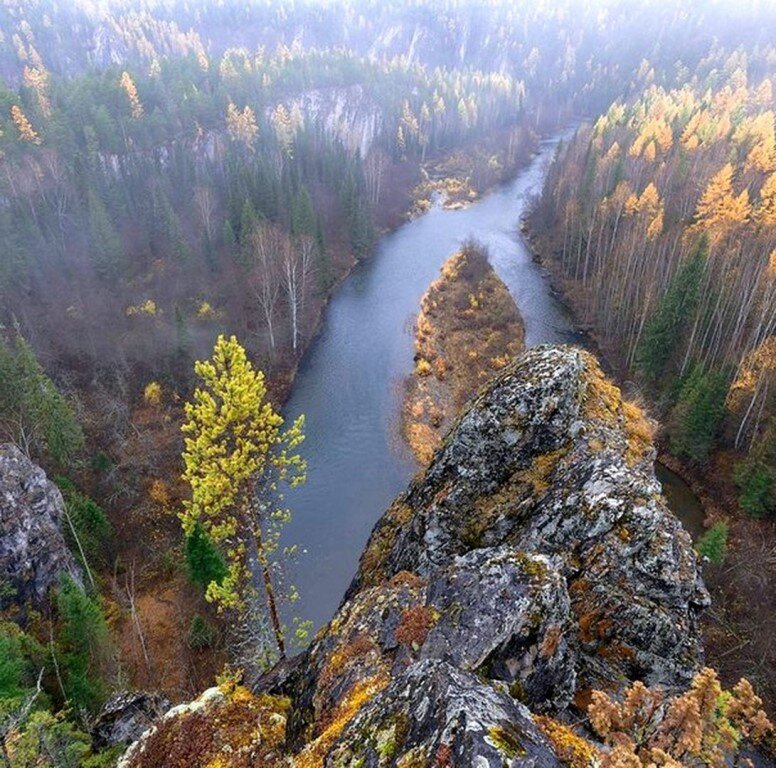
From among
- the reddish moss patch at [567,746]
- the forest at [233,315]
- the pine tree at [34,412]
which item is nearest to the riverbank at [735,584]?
the forest at [233,315]

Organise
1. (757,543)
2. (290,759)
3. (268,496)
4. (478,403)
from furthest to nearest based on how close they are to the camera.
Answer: (268,496) → (757,543) → (478,403) → (290,759)

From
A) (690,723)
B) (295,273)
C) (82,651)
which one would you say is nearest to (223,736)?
(690,723)

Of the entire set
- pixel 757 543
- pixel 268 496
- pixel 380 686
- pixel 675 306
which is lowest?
pixel 268 496

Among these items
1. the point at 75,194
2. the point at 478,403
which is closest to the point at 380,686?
the point at 478,403

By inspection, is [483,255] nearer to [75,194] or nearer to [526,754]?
[75,194]

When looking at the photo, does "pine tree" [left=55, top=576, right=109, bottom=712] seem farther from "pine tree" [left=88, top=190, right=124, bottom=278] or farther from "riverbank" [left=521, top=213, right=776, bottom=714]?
"pine tree" [left=88, top=190, right=124, bottom=278]
